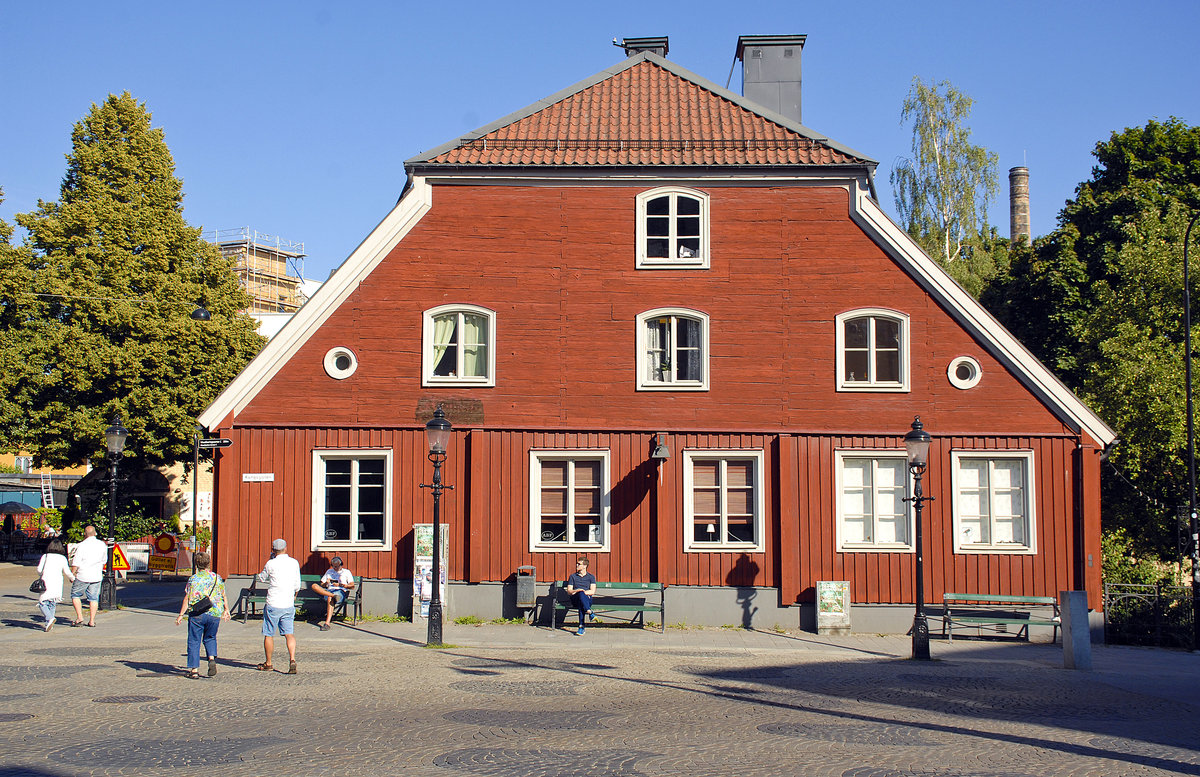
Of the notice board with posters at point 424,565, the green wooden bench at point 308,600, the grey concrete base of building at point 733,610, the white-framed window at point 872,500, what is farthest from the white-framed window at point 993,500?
the green wooden bench at point 308,600

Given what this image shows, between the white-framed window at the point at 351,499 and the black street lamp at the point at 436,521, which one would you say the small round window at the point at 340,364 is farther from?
the black street lamp at the point at 436,521

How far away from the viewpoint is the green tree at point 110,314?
36531mm

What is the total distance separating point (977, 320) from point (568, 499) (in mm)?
8964

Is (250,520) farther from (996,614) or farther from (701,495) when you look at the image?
(996,614)

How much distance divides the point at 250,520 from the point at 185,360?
1910cm

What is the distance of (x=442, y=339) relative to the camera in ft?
70.8

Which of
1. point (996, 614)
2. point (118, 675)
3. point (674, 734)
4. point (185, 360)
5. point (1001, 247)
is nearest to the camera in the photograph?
point (674, 734)

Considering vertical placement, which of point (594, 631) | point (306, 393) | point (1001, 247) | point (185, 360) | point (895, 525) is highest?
point (1001, 247)

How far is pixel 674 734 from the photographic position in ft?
35.8

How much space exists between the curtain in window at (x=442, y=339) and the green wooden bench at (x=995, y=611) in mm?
10859

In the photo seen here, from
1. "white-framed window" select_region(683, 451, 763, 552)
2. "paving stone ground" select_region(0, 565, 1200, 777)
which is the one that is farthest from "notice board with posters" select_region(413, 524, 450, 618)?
"white-framed window" select_region(683, 451, 763, 552)

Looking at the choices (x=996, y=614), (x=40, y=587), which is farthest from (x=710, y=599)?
(x=40, y=587)

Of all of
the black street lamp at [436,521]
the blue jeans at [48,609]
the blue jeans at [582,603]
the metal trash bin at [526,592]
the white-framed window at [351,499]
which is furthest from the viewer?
the white-framed window at [351,499]

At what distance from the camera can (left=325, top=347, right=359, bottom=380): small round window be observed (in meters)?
21.3
